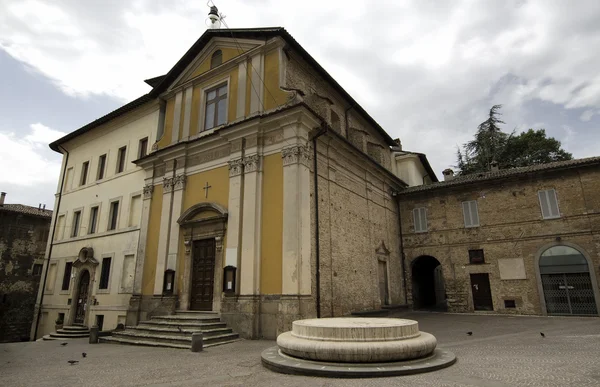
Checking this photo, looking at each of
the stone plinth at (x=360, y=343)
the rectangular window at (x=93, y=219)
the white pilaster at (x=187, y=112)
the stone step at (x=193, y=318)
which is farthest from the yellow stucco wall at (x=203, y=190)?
the rectangular window at (x=93, y=219)

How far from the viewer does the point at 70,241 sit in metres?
19.9

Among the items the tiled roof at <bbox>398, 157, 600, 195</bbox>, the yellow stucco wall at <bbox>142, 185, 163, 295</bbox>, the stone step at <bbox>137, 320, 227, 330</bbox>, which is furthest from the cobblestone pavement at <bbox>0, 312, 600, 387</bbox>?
the tiled roof at <bbox>398, 157, 600, 195</bbox>

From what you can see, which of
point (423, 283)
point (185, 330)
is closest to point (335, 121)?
point (185, 330)

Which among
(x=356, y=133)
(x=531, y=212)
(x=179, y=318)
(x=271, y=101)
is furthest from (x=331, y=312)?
(x=531, y=212)

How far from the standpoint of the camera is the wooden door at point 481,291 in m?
17.3

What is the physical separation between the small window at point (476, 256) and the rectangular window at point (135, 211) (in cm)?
1638

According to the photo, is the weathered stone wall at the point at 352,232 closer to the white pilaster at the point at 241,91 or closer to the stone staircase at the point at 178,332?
the white pilaster at the point at 241,91

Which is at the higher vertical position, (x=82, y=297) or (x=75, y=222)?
(x=75, y=222)

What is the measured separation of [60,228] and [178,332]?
48.1 ft

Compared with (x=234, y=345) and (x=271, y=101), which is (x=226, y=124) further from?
(x=234, y=345)

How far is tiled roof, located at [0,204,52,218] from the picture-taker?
2536 cm

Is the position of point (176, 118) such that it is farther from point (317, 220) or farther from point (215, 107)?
point (317, 220)

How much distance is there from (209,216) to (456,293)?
12.8 m

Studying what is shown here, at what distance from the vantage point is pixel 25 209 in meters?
26.6
